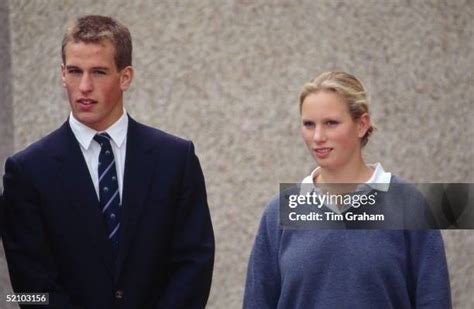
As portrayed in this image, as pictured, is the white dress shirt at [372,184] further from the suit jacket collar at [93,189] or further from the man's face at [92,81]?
the man's face at [92,81]

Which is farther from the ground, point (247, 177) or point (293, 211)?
point (247, 177)

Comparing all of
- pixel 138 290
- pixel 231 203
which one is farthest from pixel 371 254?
pixel 231 203

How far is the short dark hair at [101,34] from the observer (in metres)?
3.55

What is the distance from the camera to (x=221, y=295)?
4.79 metres

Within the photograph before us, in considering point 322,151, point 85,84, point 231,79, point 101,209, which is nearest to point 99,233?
point 101,209

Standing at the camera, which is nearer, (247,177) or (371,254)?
(371,254)

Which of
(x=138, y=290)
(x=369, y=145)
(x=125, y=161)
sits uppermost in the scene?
(x=369, y=145)

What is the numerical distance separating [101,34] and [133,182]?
1.37 feet

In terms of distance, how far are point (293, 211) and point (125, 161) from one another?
0.49 meters

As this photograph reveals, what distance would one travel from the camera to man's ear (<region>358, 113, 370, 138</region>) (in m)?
3.54

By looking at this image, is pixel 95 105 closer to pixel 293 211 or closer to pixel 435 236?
pixel 293 211

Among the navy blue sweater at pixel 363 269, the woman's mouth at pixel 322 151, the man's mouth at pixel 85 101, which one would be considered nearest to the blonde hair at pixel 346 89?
the woman's mouth at pixel 322 151

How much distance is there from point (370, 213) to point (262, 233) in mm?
309

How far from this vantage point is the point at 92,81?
3.53 metres
